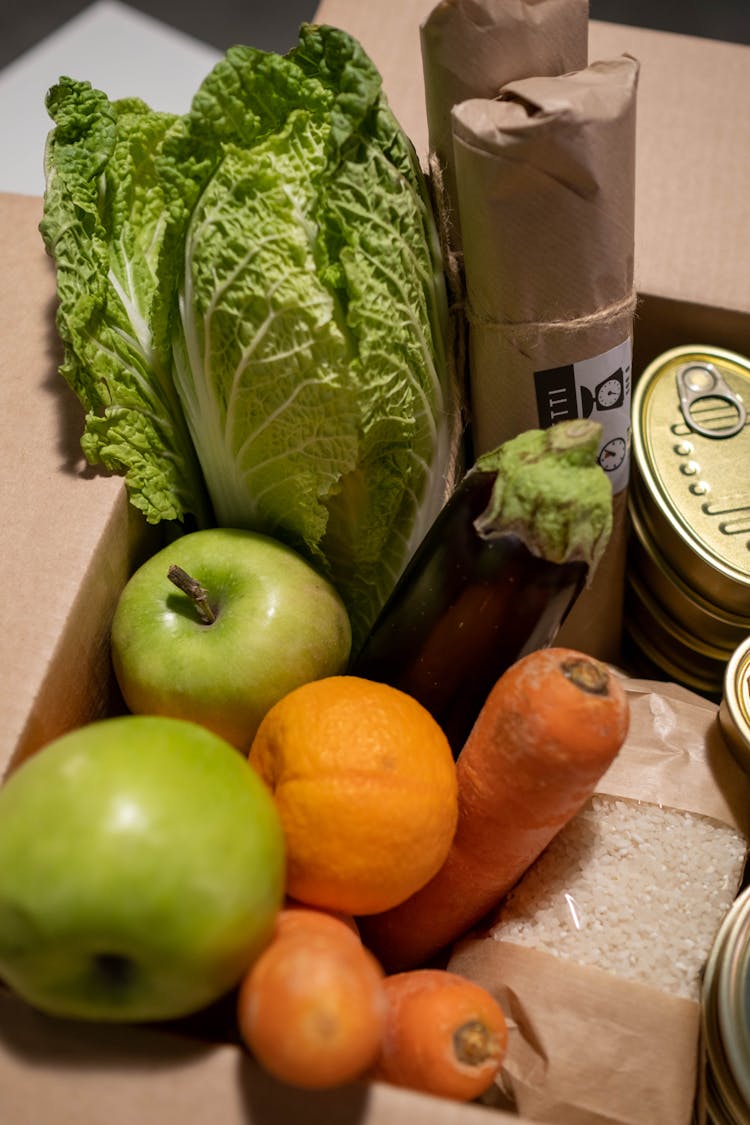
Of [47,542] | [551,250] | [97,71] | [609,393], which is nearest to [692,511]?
[609,393]

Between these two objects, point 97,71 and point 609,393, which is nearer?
point 609,393

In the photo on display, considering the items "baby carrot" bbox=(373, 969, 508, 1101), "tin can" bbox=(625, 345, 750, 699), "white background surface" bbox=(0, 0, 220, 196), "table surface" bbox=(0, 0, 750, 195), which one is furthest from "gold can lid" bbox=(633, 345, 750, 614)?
"white background surface" bbox=(0, 0, 220, 196)

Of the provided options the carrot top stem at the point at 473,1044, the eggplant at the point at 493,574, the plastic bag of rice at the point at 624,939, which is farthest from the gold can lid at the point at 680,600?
the carrot top stem at the point at 473,1044

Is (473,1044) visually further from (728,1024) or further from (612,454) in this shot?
(612,454)

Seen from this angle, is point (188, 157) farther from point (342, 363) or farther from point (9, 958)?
point (9, 958)

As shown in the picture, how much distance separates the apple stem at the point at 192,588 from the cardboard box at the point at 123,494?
75 millimetres

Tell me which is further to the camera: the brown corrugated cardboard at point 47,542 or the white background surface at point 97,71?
the white background surface at point 97,71

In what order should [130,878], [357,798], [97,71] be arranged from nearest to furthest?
[130,878]
[357,798]
[97,71]

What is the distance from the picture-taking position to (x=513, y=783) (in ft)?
2.07

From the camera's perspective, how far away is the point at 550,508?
0.60 m

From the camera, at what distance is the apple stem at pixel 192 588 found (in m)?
0.66

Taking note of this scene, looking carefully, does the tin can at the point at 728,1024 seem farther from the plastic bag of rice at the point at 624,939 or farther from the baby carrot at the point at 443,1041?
the baby carrot at the point at 443,1041

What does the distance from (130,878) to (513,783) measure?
0.27m

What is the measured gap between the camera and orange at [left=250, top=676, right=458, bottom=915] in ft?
1.86
